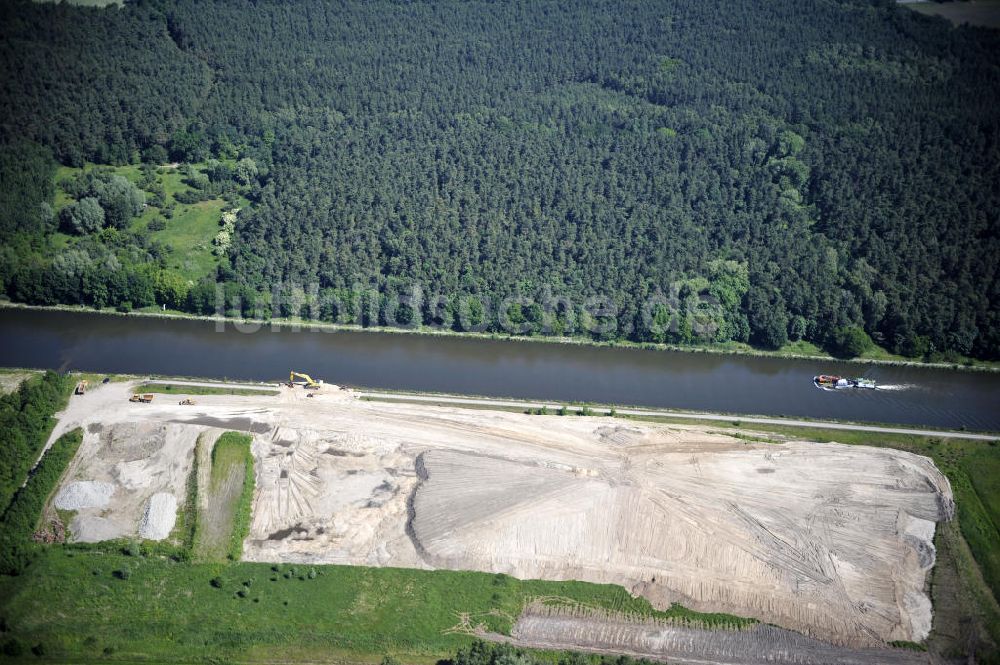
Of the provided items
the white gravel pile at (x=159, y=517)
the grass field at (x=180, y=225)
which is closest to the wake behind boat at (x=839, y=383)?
the white gravel pile at (x=159, y=517)

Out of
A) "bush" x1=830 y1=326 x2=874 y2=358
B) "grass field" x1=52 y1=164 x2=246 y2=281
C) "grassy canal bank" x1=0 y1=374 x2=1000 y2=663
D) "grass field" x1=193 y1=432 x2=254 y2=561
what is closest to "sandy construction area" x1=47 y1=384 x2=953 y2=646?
"grass field" x1=193 y1=432 x2=254 y2=561

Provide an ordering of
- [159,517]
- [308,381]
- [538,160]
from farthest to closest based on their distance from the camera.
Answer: [538,160]
[308,381]
[159,517]

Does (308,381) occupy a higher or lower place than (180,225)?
lower

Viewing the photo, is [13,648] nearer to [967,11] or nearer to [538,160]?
[538,160]

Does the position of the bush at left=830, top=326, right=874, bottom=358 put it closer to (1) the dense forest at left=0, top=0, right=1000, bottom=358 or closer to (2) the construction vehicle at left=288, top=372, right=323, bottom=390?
(1) the dense forest at left=0, top=0, right=1000, bottom=358

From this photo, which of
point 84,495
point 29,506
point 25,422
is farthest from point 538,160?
point 29,506

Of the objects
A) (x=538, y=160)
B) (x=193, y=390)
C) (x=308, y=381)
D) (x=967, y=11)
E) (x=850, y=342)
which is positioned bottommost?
(x=193, y=390)

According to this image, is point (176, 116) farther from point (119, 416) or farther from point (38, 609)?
point (38, 609)
